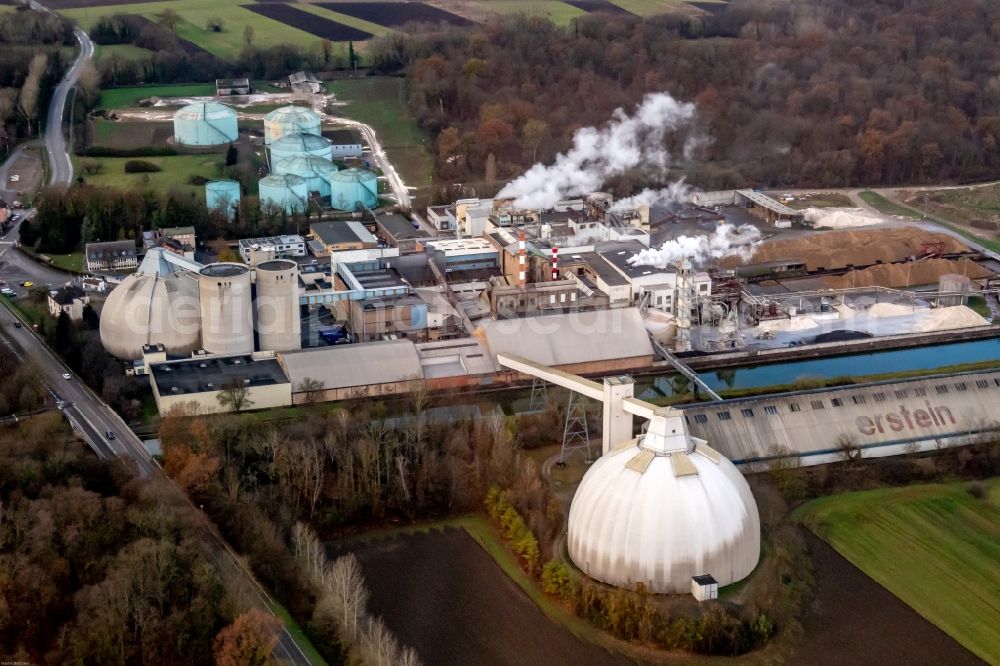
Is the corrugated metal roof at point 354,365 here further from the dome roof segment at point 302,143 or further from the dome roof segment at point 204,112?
the dome roof segment at point 204,112

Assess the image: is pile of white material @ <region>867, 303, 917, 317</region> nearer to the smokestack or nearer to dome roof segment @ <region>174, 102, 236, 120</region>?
the smokestack

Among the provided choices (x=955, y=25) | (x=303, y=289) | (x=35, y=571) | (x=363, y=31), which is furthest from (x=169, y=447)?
(x=955, y=25)

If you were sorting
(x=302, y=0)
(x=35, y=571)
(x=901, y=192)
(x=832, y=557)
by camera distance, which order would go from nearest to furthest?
(x=35, y=571) < (x=832, y=557) < (x=901, y=192) < (x=302, y=0)

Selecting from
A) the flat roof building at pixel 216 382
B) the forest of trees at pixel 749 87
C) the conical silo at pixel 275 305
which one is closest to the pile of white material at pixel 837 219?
the forest of trees at pixel 749 87

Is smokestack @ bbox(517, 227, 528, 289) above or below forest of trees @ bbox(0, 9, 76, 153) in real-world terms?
below

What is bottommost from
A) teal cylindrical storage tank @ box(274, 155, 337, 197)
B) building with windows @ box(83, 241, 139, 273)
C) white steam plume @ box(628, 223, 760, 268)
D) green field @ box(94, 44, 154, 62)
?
building with windows @ box(83, 241, 139, 273)

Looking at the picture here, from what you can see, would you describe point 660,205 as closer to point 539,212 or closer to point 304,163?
point 539,212

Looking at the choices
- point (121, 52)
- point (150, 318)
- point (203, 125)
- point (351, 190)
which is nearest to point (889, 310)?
point (351, 190)

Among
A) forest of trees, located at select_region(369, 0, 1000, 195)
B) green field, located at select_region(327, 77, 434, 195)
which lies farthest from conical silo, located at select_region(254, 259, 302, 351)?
forest of trees, located at select_region(369, 0, 1000, 195)
